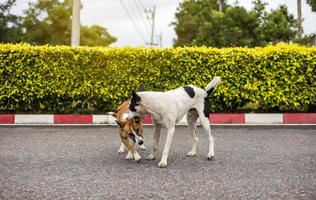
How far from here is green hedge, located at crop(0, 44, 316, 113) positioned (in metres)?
12.0

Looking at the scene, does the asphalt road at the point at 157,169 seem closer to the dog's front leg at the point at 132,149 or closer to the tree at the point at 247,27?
the dog's front leg at the point at 132,149

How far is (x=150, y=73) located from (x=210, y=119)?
2118 mm

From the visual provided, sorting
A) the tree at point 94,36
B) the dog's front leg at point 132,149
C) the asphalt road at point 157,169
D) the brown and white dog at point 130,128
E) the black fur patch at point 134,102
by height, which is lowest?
the asphalt road at point 157,169

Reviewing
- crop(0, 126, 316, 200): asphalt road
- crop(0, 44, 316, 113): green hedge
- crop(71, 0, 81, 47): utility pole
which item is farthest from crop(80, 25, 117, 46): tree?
crop(0, 126, 316, 200): asphalt road

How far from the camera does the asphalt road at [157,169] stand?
466 cm

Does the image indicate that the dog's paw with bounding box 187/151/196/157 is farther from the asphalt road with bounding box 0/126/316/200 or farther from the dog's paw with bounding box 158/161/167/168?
the dog's paw with bounding box 158/161/167/168

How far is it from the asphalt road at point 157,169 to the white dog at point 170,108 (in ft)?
1.28

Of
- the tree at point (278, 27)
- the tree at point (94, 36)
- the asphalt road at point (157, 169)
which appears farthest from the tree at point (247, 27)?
the tree at point (94, 36)

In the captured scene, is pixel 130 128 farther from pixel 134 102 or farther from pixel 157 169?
pixel 157 169

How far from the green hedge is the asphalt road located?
281 cm

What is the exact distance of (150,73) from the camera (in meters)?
12.2

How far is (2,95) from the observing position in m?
11.9

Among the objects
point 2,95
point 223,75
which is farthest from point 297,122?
point 2,95

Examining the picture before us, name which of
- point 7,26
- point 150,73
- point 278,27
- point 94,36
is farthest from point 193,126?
point 94,36
